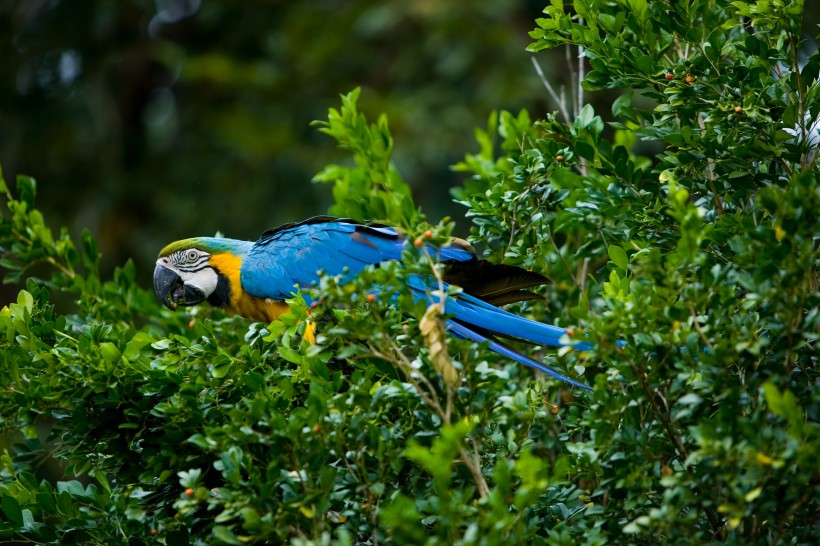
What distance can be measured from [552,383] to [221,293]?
1224mm

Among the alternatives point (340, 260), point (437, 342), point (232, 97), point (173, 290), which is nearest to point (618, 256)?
point (437, 342)

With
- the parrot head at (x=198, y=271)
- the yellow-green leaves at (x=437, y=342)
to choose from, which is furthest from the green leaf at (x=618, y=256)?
the parrot head at (x=198, y=271)

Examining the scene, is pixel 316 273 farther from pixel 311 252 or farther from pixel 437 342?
pixel 437 342

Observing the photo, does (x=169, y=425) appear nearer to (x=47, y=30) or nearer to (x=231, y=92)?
(x=231, y=92)

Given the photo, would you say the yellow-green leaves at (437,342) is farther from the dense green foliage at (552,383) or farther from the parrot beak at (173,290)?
the parrot beak at (173,290)

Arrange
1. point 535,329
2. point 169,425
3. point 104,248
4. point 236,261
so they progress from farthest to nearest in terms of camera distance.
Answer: point 104,248 → point 236,261 → point 535,329 → point 169,425

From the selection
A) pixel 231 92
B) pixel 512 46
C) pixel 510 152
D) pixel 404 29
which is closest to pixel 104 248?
pixel 231 92

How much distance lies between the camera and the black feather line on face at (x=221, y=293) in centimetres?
308

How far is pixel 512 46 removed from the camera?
22.4ft

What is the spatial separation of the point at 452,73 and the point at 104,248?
3022mm

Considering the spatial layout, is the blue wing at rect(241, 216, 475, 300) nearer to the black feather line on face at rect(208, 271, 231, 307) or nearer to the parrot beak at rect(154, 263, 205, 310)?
the black feather line on face at rect(208, 271, 231, 307)

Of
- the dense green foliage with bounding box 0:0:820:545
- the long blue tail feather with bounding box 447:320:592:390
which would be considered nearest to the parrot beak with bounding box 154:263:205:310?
the dense green foliage with bounding box 0:0:820:545

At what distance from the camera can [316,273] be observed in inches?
113

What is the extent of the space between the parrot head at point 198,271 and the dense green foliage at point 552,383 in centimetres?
45
